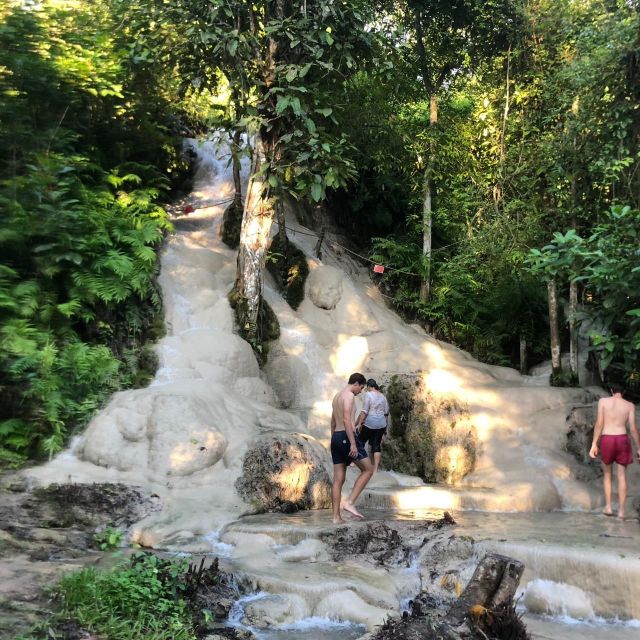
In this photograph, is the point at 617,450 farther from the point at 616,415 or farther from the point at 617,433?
Answer: the point at 616,415

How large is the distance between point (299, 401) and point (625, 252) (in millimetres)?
7176

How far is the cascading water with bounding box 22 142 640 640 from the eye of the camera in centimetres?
664

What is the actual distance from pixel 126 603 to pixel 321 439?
6.96 m

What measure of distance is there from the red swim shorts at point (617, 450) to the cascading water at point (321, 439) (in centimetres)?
91

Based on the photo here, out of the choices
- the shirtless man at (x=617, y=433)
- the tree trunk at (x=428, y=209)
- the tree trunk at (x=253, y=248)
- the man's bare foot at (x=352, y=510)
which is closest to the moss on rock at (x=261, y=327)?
the tree trunk at (x=253, y=248)

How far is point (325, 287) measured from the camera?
51.7 feet

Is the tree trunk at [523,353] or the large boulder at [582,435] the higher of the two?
the tree trunk at [523,353]

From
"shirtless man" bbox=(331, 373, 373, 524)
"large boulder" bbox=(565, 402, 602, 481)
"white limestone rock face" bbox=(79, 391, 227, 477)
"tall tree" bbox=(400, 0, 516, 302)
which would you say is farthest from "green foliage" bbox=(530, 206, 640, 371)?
"tall tree" bbox=(400, 0, 516, 302)

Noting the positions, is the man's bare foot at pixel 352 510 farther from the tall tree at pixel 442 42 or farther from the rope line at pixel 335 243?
the rope line at pixel 335 243

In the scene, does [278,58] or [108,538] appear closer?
[108,538]

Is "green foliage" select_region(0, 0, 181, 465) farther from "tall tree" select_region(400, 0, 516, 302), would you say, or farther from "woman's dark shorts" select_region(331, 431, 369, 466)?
"tall tree" select_region(400, 0, 516, 302)

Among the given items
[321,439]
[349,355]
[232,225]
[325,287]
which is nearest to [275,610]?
[321,439]

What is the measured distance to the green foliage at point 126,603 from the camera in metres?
4.98

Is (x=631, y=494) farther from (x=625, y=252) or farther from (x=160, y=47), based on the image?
(x=160, y=47)
